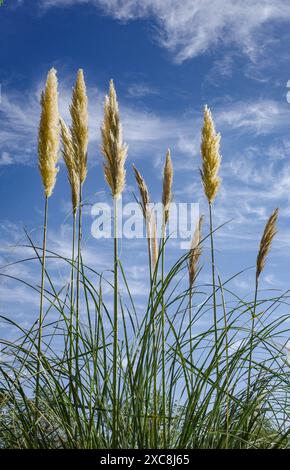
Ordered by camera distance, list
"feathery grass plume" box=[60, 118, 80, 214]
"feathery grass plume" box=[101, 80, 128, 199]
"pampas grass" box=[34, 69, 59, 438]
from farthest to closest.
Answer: "feathery grass plume" box=[60, 118, 80, 214]
"pampas grass" box=[34, 69, 59, 438]
"feathery grass plume" box=[101, 80, 128, 199]

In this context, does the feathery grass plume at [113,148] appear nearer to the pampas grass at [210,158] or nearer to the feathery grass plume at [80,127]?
the feathery grass plume at [80,127]

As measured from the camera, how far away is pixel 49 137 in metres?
3.99

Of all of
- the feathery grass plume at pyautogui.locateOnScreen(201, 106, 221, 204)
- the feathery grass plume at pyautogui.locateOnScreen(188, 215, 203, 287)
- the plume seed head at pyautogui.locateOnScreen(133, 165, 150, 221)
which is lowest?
the feathery grass plume at pyautogui.locateOnScreen(188, 215, 203, 287)

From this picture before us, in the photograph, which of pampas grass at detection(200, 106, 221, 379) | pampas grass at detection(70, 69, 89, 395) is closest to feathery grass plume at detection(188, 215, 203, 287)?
pampas grass at detection(200, 106, 221, 379)

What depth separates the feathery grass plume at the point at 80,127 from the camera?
4.04 meters

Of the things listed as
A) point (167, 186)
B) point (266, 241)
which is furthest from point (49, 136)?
point (266, 241)

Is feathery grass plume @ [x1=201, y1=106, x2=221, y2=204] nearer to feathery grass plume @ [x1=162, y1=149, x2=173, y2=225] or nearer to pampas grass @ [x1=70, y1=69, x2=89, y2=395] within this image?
feathery grass plume @ [x1=162, y1=149, x2=173, y2=225]

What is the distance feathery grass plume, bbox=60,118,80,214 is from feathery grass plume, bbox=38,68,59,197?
14 centimetres

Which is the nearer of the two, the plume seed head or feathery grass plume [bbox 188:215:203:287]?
the plume seed head

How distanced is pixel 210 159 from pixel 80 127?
3.05ft

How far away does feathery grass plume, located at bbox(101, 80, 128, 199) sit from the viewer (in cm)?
355

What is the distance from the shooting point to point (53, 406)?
3.55 m
